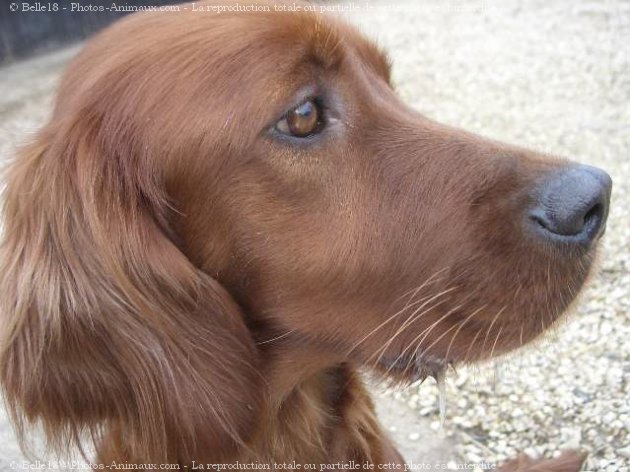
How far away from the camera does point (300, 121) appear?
1718 millimetres

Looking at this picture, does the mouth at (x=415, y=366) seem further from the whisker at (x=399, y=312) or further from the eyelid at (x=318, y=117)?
the eyelid at (x=318, y=117)

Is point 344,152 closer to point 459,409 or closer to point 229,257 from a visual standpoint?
point 229,257

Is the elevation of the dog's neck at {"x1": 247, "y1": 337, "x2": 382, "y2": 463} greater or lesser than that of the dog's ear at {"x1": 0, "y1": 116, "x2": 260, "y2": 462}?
lesser

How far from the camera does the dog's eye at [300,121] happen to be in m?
1.71

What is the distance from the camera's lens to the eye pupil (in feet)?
5.63

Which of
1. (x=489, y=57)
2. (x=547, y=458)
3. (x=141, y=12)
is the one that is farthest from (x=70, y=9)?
(x=547, y=458)

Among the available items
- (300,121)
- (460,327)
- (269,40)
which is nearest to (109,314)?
(300,121)

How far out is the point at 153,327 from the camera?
173 centimetres

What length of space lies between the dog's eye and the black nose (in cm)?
58

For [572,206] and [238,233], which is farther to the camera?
[238,233]

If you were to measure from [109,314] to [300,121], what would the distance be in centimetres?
66

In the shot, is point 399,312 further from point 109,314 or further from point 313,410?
point 109,314

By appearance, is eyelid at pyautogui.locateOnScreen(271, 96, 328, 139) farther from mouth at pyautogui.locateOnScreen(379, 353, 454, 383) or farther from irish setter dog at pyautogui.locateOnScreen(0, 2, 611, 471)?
mouth at pyautogui.locateOnScreen(379, 353, 454, 383)

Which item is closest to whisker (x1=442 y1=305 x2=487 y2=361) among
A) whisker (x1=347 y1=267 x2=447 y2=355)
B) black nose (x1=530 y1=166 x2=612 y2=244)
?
whisker (x1=347 y1=267 x2=447 y2=355)
